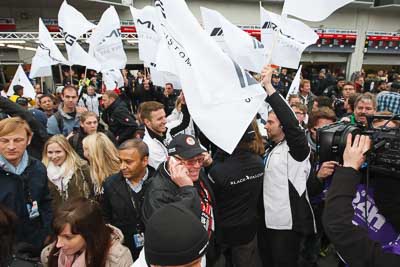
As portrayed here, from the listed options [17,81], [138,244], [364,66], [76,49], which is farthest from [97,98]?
[364,66]

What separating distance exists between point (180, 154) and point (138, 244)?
849 millimetres

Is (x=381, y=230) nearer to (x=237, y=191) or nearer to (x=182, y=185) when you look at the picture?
(x=182, y=185)

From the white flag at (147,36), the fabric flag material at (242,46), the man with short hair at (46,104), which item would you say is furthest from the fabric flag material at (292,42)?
the man with short hair at (46,104)

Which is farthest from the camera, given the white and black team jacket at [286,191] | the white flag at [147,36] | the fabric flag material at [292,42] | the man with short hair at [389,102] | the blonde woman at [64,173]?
the white flag at [147,36]

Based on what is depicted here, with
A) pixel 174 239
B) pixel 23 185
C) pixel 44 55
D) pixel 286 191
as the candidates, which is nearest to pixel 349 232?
pixel 174 239

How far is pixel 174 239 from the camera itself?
1031 millimetres

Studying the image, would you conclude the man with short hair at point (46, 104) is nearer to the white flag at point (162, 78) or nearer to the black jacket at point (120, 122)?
the black jacket at point (120, 122)

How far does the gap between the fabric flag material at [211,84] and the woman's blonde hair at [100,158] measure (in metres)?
1.28

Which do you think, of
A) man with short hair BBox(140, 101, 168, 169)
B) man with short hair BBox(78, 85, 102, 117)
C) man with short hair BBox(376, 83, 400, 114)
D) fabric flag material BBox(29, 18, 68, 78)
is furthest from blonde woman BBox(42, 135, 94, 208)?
man with short hair BBox(78, 85, 102, 117)

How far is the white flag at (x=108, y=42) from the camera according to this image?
5840 mm

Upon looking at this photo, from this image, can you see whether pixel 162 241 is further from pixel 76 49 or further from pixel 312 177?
pixel 76 49

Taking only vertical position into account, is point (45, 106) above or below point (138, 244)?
above

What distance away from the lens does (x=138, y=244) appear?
8.28 feet

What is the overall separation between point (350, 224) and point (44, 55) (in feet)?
21.6
